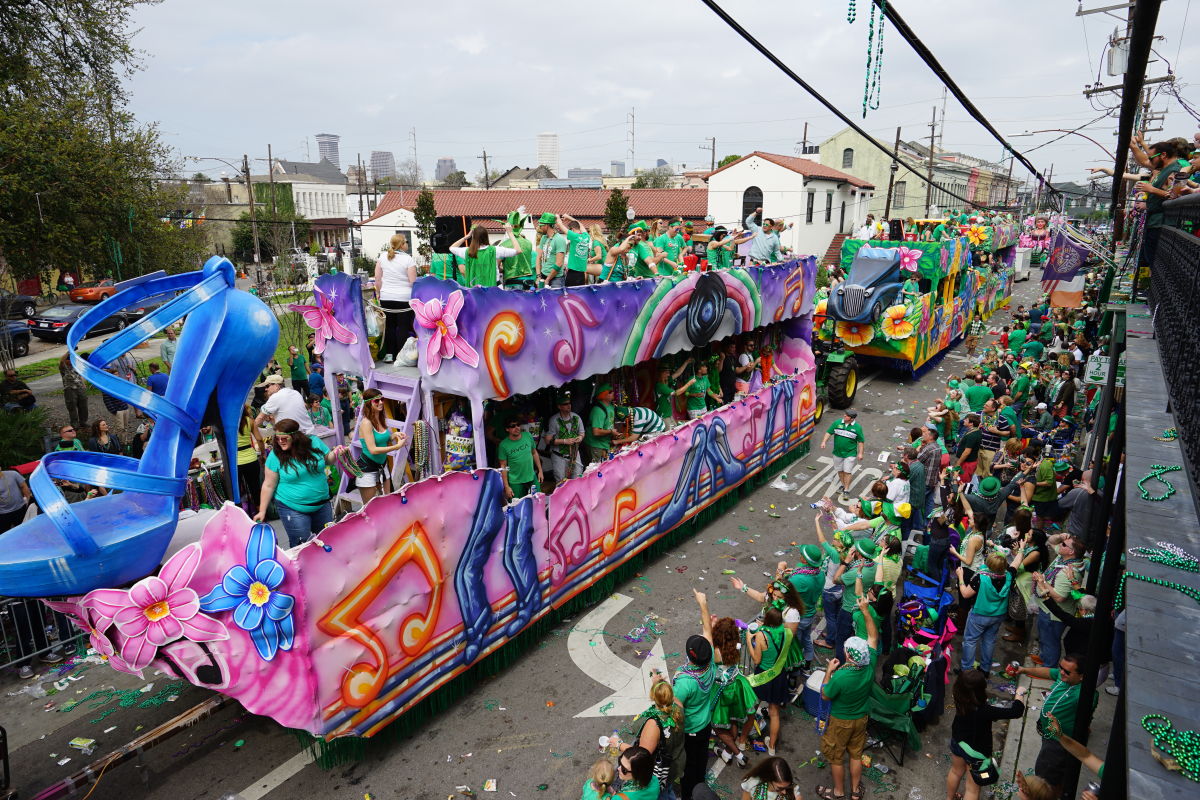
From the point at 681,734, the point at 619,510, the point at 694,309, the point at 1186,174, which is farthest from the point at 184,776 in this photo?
the point at 1186,174

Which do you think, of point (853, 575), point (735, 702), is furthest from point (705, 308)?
point (735, 702)

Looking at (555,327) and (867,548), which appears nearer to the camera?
(867,548)

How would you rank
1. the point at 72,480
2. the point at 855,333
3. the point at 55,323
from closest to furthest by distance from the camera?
the point at 72,480 → the point at 855,333 → the point at 55,323

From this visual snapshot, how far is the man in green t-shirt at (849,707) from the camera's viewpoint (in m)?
4.95

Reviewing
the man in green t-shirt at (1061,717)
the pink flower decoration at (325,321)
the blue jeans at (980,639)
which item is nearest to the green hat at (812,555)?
the blue jeans at (980,639)

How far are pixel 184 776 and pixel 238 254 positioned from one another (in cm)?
4776

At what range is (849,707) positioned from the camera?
5000 mm

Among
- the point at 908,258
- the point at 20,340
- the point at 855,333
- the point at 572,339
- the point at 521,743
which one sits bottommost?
the point at 521,743

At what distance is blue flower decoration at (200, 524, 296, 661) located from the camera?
4.56 m

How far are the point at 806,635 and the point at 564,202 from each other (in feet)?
143

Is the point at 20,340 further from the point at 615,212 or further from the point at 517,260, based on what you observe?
the point at 615,212

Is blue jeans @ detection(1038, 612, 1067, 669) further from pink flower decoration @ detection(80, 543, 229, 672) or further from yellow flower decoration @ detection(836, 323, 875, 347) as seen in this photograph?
yellow flower decoration @ detection(836, 323, 875, 347)

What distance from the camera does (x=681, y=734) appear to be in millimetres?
4633

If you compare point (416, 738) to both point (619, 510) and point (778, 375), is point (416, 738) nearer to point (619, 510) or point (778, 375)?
point (619, 510)
